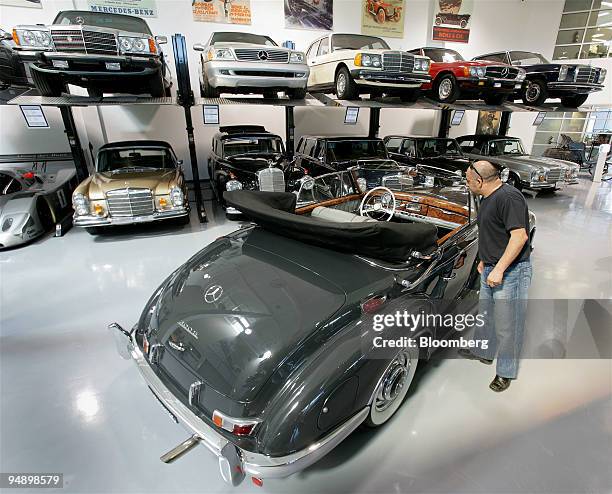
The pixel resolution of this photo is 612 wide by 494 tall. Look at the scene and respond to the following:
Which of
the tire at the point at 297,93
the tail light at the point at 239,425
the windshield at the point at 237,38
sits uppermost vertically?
the windshield at the point at 237,38

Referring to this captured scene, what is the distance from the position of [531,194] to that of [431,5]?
7.53 meters

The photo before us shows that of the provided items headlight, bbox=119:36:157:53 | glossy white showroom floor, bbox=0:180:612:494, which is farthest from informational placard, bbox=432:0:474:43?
glossy white showroom floor, bbox=0:180:612:494

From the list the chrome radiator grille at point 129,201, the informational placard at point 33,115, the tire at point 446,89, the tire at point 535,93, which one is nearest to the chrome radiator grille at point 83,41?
the informational placard at point 33,115

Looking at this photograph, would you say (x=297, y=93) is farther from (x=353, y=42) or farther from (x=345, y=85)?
(x=353, y=42)

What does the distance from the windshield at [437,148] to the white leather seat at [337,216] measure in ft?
22.8

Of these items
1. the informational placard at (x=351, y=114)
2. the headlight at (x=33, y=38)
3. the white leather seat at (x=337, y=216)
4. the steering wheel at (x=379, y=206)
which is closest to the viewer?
the white leather seat at (x=337, y=216)

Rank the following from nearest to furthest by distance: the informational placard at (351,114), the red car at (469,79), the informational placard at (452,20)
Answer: the informational placard at (351,114) → the red car at (469,79) → the informational placard at (452,20)

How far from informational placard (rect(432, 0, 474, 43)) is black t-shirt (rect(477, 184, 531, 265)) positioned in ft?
39.7

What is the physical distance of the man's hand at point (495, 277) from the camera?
2.26 metres

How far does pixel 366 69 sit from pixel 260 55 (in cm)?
226

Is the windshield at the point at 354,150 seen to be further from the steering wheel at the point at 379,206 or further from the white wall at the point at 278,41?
the white wall at the point at 278,41

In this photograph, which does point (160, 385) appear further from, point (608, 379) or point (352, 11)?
point (352, 11)

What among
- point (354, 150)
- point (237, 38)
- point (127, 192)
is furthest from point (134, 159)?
point (354, 150)

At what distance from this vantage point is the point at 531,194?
880 centimetres
